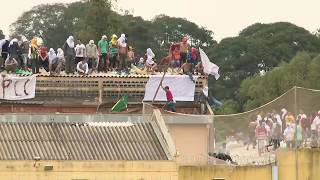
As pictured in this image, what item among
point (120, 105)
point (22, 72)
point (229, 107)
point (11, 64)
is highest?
point (11, 64)

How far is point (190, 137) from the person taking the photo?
6712 centimetres

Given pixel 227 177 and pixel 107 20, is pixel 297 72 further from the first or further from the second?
pixel 227 177

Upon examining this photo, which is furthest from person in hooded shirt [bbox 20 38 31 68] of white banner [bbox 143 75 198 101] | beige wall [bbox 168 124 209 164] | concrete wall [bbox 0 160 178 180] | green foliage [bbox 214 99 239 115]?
green foliage [bbox 214 99 239 115]

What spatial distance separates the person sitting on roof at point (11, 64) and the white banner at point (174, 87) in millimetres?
5148

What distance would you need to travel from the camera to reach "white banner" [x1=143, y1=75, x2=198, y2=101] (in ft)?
232

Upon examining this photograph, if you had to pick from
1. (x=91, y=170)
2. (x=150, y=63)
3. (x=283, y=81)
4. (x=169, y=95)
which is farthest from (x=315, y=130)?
(x=283, y=81)

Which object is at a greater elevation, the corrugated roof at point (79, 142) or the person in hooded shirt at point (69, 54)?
the person in hooded shirt at point (69, 54)

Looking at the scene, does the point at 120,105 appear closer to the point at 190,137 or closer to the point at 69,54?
the point at 190,137

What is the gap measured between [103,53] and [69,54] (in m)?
1.35

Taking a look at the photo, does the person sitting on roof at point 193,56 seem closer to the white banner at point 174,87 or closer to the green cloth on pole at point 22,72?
the white banner at point 174,87

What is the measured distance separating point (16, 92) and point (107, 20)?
24.8 meters

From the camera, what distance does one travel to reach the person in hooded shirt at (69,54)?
229 feet

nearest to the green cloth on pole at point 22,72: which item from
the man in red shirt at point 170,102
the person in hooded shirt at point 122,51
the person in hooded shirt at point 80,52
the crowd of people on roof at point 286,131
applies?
the person in hooded shirt at point 80,52

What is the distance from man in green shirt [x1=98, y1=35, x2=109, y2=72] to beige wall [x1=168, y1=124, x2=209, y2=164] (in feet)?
16.5
